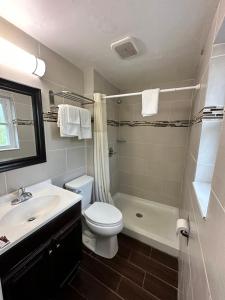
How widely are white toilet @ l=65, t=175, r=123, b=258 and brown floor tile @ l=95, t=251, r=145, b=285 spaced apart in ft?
0.17

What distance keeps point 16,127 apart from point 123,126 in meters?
1.75

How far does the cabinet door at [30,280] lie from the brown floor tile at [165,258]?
1.15 metres

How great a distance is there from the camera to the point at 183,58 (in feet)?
4.92

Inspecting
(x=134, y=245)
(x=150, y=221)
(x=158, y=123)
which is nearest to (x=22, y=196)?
(x=134, y=245)

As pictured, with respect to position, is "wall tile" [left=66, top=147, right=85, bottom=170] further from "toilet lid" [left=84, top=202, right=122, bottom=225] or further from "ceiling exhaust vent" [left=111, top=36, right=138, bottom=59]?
"ceiling exhaust vent" [left=111, top=36, right=138, bottom=59]

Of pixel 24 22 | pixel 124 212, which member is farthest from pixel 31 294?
pixel 24 22

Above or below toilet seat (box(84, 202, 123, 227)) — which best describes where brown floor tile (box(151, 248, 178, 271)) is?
below

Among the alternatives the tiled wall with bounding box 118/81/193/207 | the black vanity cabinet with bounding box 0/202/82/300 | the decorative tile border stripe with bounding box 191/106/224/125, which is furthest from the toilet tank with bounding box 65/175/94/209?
the decorative tile border stripe with bounding box 191/106/224/125

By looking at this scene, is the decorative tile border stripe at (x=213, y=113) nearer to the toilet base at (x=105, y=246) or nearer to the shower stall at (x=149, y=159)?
the shower stall at (x=149, y=159)

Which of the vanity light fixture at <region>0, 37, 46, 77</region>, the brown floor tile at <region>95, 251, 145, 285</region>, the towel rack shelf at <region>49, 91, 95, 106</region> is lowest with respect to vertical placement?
the brown floor tile at <region>95, 251, 145, 285</region>

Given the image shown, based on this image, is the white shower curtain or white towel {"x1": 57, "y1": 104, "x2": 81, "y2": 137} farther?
the white shower curtain

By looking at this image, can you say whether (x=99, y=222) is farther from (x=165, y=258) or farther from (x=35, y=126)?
(x=35, y=126)

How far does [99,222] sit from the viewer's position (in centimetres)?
145

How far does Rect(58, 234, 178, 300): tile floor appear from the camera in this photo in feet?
3.98
